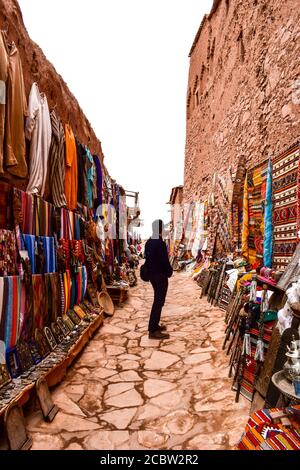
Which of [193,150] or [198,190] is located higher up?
[193,150]

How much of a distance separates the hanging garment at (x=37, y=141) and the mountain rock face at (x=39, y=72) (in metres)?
0.38

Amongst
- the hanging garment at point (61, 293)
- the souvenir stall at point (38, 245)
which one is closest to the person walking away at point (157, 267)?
the souvenir stall at point (38, 245)

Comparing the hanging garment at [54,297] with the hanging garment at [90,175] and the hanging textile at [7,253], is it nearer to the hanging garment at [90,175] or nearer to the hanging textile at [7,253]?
the hanging textile at [7,253]

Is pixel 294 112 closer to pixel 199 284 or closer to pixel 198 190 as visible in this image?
pixel 199 284

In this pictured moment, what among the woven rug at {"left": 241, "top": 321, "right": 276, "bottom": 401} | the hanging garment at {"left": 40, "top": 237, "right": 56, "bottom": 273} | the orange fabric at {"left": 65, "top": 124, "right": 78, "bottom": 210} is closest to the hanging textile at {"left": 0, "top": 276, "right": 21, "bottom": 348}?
the hanging garment at {"left": 40, "top": 237, "right": 56, "bottom": 273}

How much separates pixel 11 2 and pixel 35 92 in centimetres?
108

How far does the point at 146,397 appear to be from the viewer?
331 cm

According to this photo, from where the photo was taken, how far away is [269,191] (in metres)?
5.23

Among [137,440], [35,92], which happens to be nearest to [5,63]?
[35,92]

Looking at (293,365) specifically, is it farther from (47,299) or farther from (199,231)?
(199,231)

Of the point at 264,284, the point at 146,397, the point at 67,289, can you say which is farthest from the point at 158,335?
the point at 264,284

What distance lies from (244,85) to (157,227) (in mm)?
Answer: 5019

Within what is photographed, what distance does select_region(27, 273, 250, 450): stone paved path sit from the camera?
2.54 meters

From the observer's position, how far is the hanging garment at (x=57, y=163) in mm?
4434
